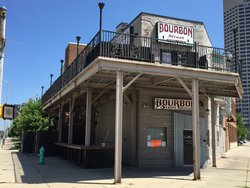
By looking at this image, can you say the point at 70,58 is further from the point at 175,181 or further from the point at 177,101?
the point at 175,181

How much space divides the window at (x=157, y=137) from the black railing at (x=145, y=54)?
364 centimetres

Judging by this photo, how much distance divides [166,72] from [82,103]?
1179cm

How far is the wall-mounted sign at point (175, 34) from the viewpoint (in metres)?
17.9

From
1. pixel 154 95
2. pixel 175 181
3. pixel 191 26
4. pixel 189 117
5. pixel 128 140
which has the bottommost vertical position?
pixel 175 181

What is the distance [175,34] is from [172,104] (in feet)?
12.3

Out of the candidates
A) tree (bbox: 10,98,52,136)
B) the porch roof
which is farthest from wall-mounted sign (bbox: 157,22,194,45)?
tree (bbox: 10,98,52,136)

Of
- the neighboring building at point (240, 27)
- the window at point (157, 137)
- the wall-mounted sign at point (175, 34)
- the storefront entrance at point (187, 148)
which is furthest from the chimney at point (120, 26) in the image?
the neighboring building at point (240, 27)

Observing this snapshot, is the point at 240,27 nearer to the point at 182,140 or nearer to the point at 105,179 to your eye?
the point at 182,140

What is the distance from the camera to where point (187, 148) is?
17.9 m

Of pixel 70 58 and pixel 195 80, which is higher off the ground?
pixel 70 58

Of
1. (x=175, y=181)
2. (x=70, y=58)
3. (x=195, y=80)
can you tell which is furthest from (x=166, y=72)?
(x=70, y=58)

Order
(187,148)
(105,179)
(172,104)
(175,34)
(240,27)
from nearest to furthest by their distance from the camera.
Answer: (105,179) < (172,104) < (187,148) < (175,34) < (240,27)

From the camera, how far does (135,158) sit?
16938 millimetres

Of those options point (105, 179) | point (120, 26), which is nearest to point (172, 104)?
point (105, 179)
